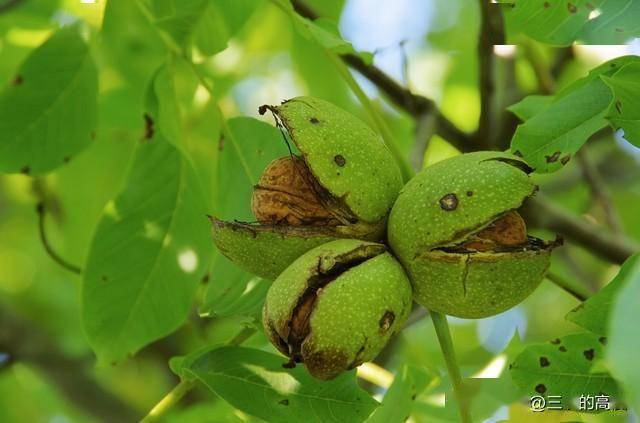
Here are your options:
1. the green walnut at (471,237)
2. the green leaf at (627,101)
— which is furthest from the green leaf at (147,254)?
the green leaf at (627,101)

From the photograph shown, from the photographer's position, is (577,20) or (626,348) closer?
(626,348)

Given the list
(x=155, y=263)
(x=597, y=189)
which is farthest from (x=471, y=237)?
(x=597, y=189)

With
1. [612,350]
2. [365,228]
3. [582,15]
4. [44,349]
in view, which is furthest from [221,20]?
[44,349]

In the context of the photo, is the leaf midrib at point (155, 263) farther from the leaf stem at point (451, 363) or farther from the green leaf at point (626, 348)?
the green leaf at point (626, 348)

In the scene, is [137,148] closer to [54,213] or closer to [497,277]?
[497,277]

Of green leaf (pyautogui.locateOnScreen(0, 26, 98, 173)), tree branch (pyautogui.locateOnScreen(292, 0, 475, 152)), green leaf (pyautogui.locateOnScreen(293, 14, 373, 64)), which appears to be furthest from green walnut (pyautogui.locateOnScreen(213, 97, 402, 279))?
tree branch (pyautogui.locateOnScreen(292, 0, 475, 152))

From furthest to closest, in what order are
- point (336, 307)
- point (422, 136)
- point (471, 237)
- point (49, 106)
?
point (422, 136), point (49, 106), point (471, 237), point (336, 307)

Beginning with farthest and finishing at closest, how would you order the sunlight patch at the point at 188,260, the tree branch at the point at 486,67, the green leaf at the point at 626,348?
1. the tree branch at the point at 486,67
2. the sunlight patch at the point at 188,260
3. the green leaf at the point at 626,348

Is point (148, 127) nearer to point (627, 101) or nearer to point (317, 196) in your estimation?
point (317, 196)
